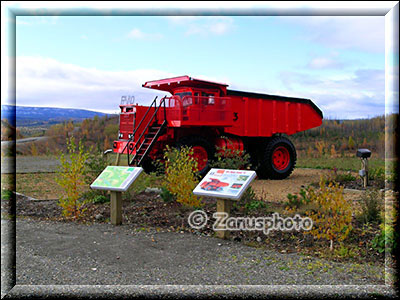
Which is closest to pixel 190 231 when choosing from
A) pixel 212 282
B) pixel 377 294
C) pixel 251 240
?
pixel 251 240

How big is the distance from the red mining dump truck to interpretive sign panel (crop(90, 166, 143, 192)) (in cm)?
356

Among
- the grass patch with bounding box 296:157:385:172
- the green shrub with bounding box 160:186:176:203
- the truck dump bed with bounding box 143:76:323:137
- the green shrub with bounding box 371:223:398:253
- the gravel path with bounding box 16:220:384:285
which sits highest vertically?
the truck dump bed with bounding box 143:76:323:137

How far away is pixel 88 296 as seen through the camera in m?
4.27

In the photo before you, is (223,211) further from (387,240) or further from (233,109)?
(233,109)

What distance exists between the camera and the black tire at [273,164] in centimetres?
1384

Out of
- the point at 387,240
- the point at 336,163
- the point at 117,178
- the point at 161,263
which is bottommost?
the point at 161,263

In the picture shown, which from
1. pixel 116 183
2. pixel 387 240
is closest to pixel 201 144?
pixel 116 183

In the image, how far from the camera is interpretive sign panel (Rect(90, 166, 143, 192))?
7.17 meters

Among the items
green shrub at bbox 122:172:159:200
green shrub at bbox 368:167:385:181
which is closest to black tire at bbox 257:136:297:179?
green shrub at bbox 368:167:385:181

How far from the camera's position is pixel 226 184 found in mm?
6504

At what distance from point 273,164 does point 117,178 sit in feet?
25.6

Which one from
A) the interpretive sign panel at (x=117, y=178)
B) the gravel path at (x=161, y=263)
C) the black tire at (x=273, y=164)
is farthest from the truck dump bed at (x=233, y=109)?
the gravel path at (x=161, y=263)

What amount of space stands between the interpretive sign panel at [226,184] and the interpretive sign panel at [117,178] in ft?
4.16

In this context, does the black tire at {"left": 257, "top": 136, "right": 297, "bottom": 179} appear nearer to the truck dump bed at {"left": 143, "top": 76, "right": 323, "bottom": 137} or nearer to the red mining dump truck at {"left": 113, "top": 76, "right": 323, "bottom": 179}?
the red mining dump truck at {"left": 113, "top": 76, "right": 323, "bottom": 179}
